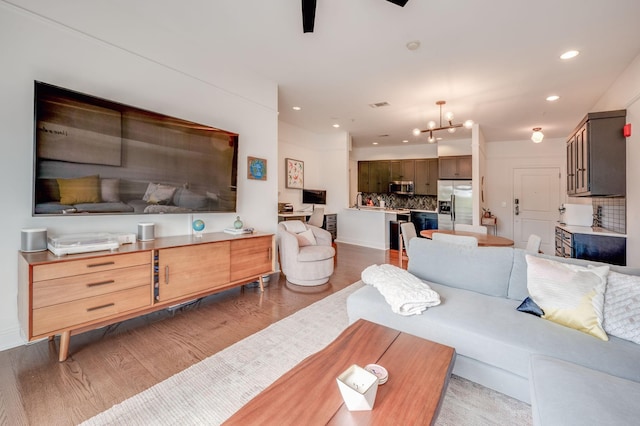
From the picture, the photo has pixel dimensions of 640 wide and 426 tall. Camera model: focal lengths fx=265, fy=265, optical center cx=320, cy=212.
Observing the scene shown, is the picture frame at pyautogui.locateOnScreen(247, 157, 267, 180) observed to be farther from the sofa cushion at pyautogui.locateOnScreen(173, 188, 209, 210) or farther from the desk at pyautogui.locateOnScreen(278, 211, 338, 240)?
the desk at pyautogui.locateOnScreen(278, 211, 338, 240)

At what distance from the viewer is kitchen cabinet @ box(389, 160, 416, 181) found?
7.93 m

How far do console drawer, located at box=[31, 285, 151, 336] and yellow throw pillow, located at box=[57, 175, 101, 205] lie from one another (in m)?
0.81

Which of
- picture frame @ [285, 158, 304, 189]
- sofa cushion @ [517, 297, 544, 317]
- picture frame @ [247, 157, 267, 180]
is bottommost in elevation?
sofa cushion @ [517, 297, 544, 317]

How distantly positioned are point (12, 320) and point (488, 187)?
9190mm

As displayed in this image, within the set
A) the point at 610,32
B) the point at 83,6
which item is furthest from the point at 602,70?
the point at 83,6

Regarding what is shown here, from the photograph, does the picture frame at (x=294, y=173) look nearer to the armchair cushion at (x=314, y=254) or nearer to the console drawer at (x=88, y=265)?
the armchair cushion at (x=314, y=254)

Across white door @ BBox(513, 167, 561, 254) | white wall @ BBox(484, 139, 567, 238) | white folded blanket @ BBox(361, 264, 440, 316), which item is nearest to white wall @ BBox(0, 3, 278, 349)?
white folded blanket @ BBox(361, 264, 440, 316)

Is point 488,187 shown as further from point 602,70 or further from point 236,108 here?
point 236,108

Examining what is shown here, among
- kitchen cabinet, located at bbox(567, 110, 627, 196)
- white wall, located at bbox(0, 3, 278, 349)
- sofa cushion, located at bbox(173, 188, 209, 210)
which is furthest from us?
kitchen cabinet, located at bbox(567, 110, 627, 196)

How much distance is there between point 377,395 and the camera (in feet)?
3.69

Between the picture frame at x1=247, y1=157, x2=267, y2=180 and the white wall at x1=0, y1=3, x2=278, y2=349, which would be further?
the picture frame at x1=247, y1=157, x2=267, y2=180

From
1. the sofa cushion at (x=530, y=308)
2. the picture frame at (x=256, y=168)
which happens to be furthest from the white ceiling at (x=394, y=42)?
the sofa cushion at (x=530, y=308)

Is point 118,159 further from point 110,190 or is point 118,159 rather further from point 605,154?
point 605,154

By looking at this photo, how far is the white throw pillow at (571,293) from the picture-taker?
160 cm
